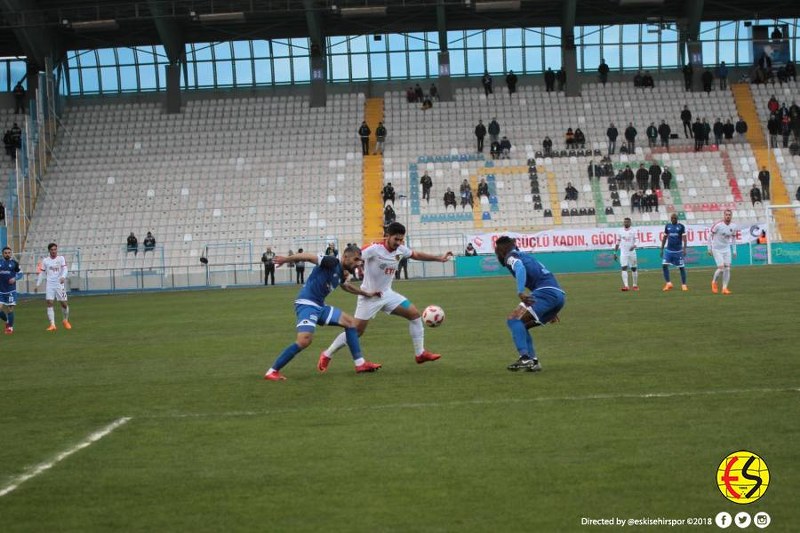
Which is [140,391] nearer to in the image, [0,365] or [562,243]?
[0,365]

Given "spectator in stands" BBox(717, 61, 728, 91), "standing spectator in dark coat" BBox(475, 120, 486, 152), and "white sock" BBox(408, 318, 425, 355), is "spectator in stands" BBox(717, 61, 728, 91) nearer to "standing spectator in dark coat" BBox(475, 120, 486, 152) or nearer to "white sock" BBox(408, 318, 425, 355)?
"standing spectator in dark coat" BBox(475, 120, 486, 152)

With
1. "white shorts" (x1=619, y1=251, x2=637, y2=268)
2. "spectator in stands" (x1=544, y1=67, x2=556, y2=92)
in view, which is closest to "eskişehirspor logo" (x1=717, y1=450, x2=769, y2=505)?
"white shorts" (x1=619, y1=251, x2=637, y2=268)

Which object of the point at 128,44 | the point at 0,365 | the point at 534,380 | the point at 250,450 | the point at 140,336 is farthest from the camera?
the point at 128,44

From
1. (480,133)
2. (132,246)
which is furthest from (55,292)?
(480,133)

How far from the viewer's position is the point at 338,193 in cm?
5441

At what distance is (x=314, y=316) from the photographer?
1347cm

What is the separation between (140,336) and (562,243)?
30.2m

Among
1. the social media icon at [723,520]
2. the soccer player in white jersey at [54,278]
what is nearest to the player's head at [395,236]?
the social media icon at [723,520]

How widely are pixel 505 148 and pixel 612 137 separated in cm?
587

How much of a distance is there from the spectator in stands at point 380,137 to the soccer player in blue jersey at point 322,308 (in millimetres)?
43665

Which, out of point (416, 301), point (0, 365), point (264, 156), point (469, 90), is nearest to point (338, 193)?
point (264, 156)

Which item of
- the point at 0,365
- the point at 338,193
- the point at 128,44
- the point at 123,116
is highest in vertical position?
the point at 128,44

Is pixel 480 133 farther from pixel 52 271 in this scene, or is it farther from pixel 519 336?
pixel 519 336

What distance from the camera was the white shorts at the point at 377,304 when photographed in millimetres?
14297
